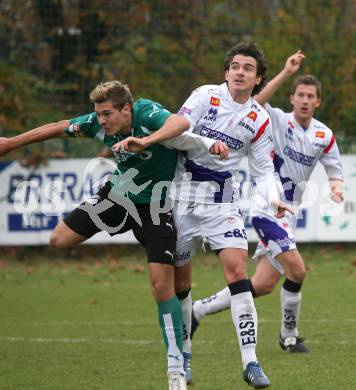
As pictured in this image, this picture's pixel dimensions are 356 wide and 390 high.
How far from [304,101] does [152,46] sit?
8.60 m

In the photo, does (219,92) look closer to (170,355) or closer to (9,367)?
(170,355)

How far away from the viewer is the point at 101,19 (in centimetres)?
1667

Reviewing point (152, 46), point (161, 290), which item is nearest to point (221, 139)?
point (161, 290)

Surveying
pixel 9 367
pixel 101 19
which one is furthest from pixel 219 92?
pixel 101 19

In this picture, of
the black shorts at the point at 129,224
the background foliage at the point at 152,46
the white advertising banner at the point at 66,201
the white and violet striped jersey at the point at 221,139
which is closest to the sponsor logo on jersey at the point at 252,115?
the white and violet striped jersey at the point at 221,139

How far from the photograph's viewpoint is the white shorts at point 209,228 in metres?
6.66

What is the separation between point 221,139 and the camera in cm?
685

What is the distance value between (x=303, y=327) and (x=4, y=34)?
31.6 feet

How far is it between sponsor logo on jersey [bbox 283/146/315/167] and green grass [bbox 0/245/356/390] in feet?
5.03

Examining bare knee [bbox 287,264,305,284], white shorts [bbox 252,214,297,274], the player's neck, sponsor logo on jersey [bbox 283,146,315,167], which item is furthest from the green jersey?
the player's neck

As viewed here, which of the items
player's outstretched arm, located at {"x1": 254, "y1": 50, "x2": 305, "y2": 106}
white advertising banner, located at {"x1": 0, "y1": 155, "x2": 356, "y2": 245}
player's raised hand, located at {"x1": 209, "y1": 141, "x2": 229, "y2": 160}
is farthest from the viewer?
white advertising banner, located at {"x1": 0, "y1": 155, "x2": 356, "y2": 245}

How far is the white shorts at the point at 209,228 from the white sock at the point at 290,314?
4.82 feet

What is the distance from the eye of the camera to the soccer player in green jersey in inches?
251

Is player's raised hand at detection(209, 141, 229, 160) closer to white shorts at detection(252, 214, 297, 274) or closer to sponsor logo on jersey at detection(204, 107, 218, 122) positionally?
sponsor logo on jersey at detection(204, 107, 218, 122)
